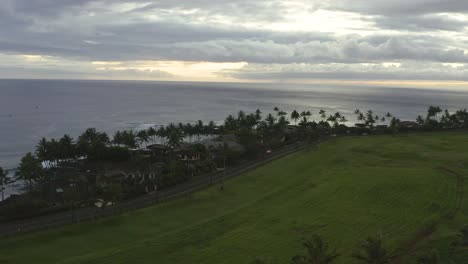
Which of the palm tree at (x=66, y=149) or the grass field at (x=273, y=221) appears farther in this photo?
the palm tree at (x=66, y=149)

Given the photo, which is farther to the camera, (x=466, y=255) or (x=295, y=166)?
(x=295, y=166)

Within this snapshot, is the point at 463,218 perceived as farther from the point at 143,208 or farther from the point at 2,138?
the point at 2,138

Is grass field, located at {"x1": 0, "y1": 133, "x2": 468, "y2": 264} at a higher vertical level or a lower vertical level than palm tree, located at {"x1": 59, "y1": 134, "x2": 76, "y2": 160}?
lower

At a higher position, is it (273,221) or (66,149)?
(66,149)

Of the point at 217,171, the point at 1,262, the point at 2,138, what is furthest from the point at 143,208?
the point at 2,138

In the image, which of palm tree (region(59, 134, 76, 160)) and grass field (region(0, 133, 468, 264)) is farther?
palm tree (region(59, 134, 76, 160))

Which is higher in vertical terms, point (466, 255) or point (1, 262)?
point (466, 255)

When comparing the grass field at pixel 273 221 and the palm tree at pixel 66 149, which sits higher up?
the palm tree at pixel 66 149

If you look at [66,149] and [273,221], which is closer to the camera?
[273,221]
